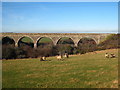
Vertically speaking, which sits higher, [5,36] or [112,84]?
[5,36]

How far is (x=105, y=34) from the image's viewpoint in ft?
168

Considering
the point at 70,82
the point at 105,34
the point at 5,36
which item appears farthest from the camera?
the point at 5,36

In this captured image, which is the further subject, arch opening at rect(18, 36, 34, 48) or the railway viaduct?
arch opening at rect(18, 36, 34, 48)

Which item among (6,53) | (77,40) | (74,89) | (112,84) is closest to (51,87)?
(74,89)

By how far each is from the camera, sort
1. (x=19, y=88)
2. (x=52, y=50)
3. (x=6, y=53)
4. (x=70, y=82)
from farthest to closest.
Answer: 1. (x=52, y=50)
2. (x=6, y=53)
3. (x=70, y=82)
4. (x=19, y=88)

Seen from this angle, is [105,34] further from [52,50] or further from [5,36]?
[5,36]

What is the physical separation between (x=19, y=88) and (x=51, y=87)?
1159 millimetres

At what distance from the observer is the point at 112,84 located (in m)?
6.00

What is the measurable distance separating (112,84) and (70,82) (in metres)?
1.56

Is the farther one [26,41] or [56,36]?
[26,41]

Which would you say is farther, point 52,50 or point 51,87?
point 52,50

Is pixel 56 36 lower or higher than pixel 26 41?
higher

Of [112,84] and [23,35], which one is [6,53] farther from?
[112,84]

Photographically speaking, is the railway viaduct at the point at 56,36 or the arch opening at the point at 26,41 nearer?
the railway viaduct at the point at 56,36
